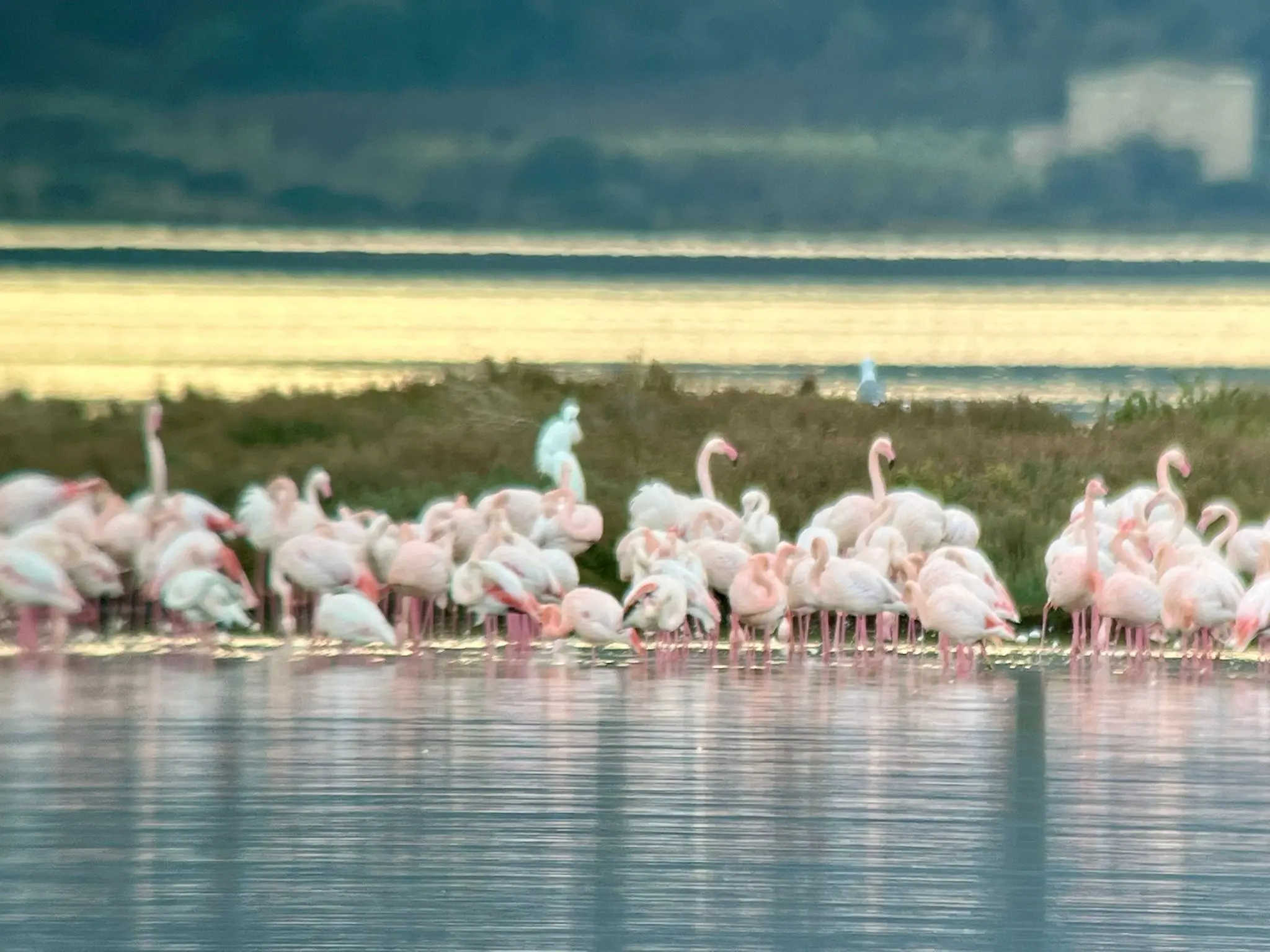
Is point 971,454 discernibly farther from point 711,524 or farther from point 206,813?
point 206,813

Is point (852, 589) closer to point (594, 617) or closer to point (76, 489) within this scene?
point (594, 617)

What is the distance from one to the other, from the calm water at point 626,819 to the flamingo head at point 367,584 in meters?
2.89

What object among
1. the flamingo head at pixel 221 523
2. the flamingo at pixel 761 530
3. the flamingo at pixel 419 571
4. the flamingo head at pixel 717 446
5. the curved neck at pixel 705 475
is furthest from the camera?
the flamingo head at pixel 717 446

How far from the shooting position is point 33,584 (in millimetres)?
14000

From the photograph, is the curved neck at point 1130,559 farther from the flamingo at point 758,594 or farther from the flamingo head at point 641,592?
the flamingo head at point 641,592

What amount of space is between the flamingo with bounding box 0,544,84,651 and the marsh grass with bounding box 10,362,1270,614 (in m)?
4.92

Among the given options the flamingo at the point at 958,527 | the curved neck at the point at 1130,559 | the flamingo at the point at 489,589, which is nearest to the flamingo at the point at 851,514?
the flamingo at the point at 958,527

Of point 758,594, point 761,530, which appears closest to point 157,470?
point 761,530

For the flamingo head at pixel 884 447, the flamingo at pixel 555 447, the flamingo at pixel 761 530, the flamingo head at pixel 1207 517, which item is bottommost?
the flamingo at pixel 761 530

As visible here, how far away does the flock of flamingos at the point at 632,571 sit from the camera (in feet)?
44.7

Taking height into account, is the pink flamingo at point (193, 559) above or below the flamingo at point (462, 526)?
below

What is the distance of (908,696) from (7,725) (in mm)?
4041

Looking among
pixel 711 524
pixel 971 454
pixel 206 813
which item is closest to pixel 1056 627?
pixel 711 524

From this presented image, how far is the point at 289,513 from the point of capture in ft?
54.7
